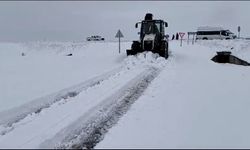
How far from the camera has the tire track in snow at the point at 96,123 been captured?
682cm

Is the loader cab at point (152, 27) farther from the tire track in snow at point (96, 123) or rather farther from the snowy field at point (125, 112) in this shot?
the tire track in snow at point (96, 123)

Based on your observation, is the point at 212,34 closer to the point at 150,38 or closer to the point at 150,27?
the point at 150,27

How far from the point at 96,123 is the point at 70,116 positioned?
761 mm

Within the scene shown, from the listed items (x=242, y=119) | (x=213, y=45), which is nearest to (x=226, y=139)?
(x=242, y=119)

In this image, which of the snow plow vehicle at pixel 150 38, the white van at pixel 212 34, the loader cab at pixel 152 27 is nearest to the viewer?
the snow plow vehicle at pixel 150 38

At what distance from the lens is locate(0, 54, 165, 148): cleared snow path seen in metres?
6.94

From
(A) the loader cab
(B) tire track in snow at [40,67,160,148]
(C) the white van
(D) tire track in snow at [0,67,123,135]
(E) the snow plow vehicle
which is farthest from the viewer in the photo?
(C) the white van

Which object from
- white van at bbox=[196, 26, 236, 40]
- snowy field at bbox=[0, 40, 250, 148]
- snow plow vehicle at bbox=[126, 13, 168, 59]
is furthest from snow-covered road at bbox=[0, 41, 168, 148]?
white van at bbox=[196, 26, 236, 40]

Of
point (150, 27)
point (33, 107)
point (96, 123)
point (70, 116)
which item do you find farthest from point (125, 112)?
point (150, 27)

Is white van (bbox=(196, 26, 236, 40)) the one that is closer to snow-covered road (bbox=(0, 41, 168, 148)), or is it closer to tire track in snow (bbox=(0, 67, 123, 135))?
snow-covered road (bbox=(0, 41, 168, 148))

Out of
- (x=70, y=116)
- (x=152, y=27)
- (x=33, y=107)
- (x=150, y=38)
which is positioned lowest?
(x=33, y=107)

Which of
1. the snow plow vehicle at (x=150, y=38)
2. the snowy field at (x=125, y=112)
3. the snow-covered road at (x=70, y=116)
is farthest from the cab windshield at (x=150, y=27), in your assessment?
the snow-covered road at (x=70, y=116)

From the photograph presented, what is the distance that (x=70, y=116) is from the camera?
8.51 meters

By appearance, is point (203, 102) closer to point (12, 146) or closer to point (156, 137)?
point (156, 137)
